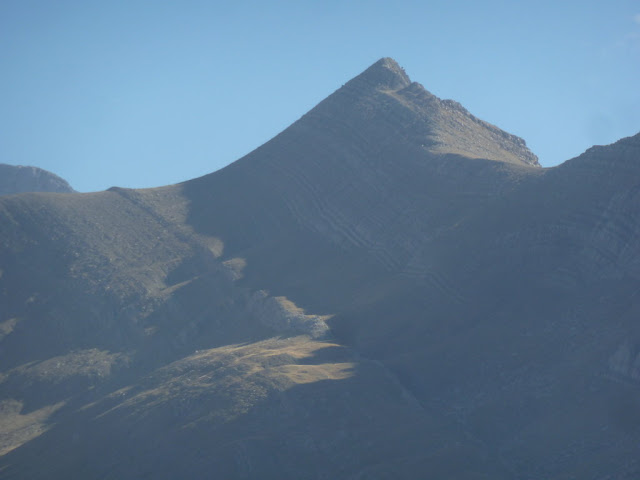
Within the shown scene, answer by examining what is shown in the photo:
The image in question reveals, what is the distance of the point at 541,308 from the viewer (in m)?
70.1

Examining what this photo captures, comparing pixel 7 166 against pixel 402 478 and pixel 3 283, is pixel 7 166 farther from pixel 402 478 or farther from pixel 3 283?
pixel 402 478

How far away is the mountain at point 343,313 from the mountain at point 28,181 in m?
77.7

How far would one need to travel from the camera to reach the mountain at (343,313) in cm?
5988

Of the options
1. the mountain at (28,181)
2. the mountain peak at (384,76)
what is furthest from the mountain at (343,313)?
the mountain at (28,181)

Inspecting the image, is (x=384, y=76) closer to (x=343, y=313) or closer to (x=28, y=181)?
(x=343, y=313)

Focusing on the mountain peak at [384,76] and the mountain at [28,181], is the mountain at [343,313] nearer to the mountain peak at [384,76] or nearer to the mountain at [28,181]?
the mountain peak at [384,76]

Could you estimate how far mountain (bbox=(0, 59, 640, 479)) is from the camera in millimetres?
59875

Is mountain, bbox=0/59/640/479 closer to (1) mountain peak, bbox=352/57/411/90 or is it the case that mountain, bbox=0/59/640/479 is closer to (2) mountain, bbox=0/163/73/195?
(1) mountain peak, bbox=352/57/411/90

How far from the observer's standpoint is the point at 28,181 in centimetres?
18838

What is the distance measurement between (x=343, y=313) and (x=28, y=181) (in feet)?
427

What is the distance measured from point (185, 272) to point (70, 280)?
43.0ft

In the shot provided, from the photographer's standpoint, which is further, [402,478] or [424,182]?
[424,182]

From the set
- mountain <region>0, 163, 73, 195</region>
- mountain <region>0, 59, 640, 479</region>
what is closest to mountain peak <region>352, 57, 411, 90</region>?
mountain <region>0, 59, 640, 479</region>

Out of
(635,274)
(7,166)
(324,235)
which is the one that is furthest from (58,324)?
(7,166)
